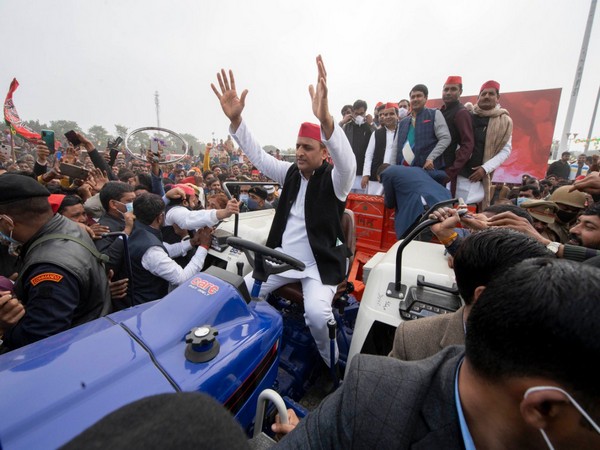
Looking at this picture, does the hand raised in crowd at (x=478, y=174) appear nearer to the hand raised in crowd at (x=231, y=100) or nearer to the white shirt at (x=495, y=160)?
the white shirt at (x=495, y=160)

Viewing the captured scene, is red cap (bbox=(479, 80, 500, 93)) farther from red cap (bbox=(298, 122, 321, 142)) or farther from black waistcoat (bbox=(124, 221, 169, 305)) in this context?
black waistcoat (bbox=(124, 221, 169, 305))

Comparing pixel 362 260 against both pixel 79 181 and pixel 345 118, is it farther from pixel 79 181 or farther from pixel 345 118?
pixel 79 181

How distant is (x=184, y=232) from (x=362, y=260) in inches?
91.9

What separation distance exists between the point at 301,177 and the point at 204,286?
140cm

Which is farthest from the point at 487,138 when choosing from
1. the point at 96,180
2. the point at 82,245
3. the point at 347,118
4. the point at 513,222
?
the point at 96,180

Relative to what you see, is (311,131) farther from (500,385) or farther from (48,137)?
(48,137)

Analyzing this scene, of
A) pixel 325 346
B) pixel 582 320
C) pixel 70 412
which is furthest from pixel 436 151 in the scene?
pixel 70 412

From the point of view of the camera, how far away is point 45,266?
1406 mm

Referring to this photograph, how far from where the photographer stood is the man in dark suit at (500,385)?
49cm

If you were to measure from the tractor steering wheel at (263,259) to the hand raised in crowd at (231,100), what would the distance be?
51.3 inches

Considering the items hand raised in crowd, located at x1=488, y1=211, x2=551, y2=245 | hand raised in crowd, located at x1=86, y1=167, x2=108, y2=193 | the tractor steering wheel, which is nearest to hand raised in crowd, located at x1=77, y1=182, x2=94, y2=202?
hand raised in crowd, located at x1=86, y1=167, x2=108, y2=193

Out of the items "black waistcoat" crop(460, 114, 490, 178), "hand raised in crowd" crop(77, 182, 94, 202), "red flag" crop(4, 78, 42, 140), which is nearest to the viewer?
"hand raised in crowd" crop(77, 182, 94, 202)

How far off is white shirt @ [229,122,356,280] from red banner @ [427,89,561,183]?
9935 mm

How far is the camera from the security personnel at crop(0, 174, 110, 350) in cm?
135
